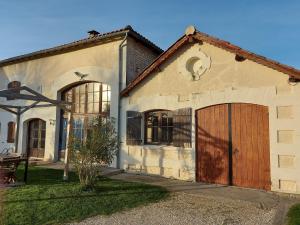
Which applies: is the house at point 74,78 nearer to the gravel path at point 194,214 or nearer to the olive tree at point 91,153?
the olive tree at point 91,153

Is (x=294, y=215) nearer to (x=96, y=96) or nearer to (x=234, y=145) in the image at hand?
(x=234, y=145)

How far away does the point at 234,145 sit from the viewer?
832cm

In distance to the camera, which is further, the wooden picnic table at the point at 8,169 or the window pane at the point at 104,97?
the window pane at the point at 104,97

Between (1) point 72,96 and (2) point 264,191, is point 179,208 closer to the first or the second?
(2) point 264,191

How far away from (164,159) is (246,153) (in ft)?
9.43

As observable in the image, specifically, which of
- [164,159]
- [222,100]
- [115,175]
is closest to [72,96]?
[115,175]

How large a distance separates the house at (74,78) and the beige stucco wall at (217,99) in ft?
4.87

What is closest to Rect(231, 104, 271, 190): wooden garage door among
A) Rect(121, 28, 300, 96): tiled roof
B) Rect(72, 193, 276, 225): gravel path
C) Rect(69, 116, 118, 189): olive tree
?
Rect(121, 28, 300, 96): tiled roof

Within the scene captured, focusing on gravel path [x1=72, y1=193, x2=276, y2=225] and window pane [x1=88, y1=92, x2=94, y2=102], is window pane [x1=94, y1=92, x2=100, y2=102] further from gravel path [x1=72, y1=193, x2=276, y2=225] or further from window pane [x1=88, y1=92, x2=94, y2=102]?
gravel path [x1=72, y1=193, x2=276, y2=225]

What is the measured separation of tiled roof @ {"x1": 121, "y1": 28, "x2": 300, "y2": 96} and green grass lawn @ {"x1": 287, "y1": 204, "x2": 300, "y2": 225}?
338 centimetres

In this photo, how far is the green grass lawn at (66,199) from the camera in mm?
5438

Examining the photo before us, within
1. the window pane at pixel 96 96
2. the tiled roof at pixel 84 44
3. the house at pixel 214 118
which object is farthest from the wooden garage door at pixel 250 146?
the window pane at pixel 96 96

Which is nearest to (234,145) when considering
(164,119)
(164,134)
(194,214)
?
(164,134)

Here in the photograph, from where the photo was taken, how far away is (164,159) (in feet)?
31.8
